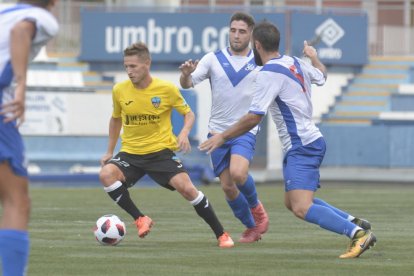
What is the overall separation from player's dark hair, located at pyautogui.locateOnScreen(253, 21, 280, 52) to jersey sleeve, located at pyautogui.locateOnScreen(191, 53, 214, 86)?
1.82 meters

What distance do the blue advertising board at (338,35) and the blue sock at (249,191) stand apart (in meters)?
21.2

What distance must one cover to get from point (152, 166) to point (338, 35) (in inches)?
903

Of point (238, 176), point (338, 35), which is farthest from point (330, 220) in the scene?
point (338, 35)

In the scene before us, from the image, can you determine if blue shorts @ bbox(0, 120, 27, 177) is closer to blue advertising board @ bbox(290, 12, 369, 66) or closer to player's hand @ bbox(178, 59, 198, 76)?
player's hand @ bbox(178, 59, 198, 76)

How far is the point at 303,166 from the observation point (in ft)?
35.0

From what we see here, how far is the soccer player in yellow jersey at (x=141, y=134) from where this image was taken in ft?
39.0

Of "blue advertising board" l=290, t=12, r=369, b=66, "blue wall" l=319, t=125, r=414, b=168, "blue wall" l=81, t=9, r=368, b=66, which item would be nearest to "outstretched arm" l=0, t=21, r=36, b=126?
"blue wall" l=319, t=125, r=414, b=168

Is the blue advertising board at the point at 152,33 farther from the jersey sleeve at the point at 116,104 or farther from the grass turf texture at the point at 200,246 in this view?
the jersey sleeve at the point at 116,104

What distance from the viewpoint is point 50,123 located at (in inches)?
1104

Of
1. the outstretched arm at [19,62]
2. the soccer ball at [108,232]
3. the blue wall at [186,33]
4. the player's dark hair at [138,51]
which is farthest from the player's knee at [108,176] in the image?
the blue wall at [186,33]

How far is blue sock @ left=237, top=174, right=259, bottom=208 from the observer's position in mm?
12516

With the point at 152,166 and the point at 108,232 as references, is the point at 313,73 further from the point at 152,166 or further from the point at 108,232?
the point at 108,232

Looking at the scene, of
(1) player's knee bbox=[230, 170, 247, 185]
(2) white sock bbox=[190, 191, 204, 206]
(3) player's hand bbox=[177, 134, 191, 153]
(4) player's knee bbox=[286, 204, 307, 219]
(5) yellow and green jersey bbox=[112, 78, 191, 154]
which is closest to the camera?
(4) player's knee bbox=[286, 204, 307, 219]

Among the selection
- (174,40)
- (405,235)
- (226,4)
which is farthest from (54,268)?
(226,4)
